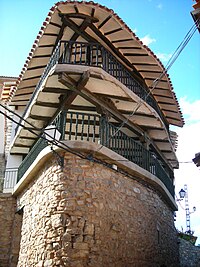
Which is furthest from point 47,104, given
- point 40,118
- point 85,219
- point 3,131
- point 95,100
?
point 3,131

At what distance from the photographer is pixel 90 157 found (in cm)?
774

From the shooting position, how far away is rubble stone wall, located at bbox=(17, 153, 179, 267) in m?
6.99

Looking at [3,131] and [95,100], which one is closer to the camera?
[95,100]

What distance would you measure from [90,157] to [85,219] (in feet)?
4.56

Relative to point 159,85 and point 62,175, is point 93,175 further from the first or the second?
point 159,85

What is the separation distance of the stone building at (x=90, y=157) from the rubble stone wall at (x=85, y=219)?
2 centimetres

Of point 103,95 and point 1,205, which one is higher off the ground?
point 103,95

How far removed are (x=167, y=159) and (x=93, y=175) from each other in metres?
6.21

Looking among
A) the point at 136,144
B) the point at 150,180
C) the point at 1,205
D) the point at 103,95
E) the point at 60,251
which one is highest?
the point at 103,95

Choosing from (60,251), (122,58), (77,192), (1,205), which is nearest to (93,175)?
(77,192)

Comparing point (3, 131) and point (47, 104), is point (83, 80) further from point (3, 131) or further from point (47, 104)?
point (3, 131)

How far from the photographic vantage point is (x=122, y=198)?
8.37 meters

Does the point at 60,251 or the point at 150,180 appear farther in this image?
the point at 150,180

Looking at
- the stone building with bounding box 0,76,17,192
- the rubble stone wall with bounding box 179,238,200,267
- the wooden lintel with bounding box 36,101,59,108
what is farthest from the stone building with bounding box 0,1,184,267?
the rubble stone wall with bounding box 179,238,200,267
